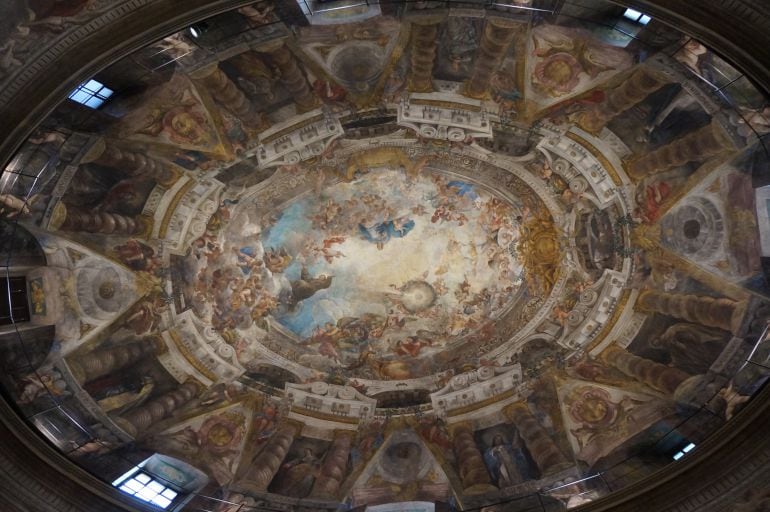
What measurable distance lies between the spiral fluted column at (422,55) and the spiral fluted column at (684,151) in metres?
4.92

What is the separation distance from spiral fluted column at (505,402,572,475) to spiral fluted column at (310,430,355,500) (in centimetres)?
411

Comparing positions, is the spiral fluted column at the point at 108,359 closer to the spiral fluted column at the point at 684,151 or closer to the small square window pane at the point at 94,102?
the small square window pane at the point at 94,102

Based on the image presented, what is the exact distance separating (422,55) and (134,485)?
10.7 metres

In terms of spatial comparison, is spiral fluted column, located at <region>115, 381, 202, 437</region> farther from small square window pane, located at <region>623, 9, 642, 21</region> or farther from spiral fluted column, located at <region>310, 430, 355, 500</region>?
small square window pane, located at <region>623, 9, 642, 21</region>

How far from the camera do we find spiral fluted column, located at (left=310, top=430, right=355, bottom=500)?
54.3 ft

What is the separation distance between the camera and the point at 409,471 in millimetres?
17188

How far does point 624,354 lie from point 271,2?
1117cm

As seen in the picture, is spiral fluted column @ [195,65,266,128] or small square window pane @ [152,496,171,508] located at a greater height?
spiral fluted column @ [195,65,266,128]

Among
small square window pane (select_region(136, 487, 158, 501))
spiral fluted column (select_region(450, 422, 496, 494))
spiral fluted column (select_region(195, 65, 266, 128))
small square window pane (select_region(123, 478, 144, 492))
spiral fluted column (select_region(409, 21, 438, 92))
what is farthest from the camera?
spiral fluted column (select_region(450, 422, 496, 494))

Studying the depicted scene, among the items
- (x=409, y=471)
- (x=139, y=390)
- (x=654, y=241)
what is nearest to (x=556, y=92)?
(x=654, y=241)

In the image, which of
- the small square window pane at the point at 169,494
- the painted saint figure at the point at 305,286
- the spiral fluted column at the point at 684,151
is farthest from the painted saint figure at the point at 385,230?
the small square window pane at the point at 169,494

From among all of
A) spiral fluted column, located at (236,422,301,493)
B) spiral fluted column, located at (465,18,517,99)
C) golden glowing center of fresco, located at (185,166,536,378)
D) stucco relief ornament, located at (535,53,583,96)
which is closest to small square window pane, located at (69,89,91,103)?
golden glowing center of fresco, located at (185,166,536,378)

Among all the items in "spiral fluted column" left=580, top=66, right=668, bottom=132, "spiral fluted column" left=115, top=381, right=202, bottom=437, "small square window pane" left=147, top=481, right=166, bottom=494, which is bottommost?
"small square window pane" left=147, top=481, right=166, bottom=494

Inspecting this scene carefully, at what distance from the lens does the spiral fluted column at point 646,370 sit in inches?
615
